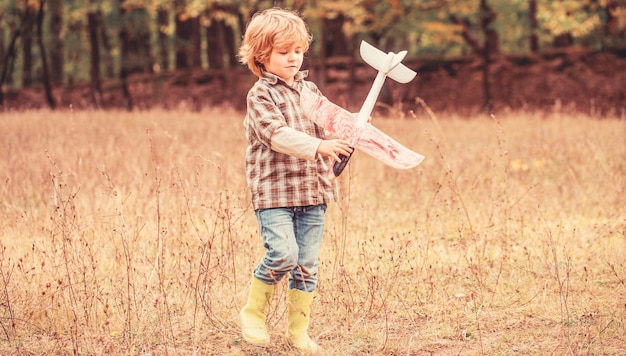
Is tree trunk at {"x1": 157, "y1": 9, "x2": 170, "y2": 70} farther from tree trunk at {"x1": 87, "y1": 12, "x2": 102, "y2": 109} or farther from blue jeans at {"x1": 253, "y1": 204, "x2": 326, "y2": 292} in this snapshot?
blue jeans at {"x1": 253, "y1": 204, "x2": 326, "y2": 292}

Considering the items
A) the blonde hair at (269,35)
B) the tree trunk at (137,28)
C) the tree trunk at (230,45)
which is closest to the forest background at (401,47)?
the tree trunk at (137,28)

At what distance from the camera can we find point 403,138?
10.8 meters

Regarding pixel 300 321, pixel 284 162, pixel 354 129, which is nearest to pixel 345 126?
pixel 354 129

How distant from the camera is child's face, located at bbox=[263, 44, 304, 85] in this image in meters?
3.39

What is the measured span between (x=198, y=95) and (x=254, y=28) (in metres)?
19.5

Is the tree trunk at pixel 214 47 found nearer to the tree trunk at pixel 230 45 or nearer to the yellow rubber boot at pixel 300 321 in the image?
the tree trunk at pixel 230 45

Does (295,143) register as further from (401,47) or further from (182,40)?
(401,47)

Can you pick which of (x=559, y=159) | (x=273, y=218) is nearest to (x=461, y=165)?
(x=559, y=159)

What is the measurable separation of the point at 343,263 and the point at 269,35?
79.6 inches

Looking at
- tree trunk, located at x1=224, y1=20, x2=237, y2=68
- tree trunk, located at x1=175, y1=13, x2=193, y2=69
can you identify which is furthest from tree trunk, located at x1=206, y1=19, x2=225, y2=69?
tree trunk, located at x1=175, y1=13, x2=193, y2=69

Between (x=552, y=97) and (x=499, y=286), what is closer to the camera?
(x=499, y=286)

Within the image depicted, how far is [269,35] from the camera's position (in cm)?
337

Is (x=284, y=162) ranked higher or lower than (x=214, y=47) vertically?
lower

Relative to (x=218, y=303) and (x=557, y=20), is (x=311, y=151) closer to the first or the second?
(x=218, y=303)
